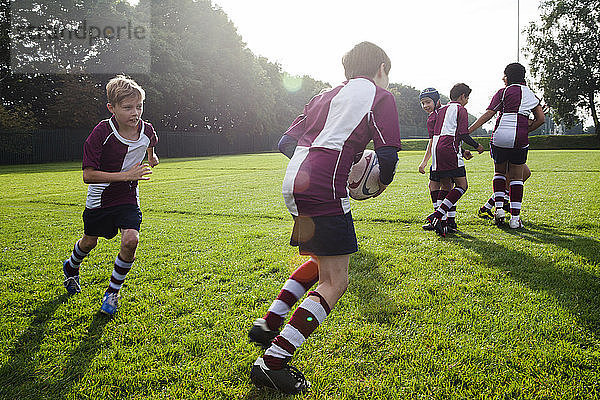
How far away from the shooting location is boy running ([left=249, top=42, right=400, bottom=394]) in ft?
Result: 7.91

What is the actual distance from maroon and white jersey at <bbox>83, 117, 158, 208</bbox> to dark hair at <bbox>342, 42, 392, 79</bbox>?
2.05 metres

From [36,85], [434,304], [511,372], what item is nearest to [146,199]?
[434,304]

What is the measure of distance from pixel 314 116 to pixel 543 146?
165 ft

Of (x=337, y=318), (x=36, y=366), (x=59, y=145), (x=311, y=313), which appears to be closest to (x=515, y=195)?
(x=337, y=318)

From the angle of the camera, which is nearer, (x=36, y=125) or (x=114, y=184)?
(x=114, y=184)

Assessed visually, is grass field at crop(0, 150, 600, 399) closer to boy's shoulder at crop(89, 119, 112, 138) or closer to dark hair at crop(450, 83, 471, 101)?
boy's shoulder at crop(89, 119, 112, 138)

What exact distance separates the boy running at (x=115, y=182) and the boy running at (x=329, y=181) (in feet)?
4.98

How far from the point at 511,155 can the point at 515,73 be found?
3.84ft

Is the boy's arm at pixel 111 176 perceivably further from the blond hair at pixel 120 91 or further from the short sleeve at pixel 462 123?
the short sleeve at pixel 462 123

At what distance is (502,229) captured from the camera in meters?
6.27

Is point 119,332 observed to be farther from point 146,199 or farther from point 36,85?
point 36,85

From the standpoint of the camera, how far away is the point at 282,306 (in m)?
2.80

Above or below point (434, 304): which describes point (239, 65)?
above

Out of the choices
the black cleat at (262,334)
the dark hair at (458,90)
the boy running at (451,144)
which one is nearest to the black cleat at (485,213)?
the boy running at (451,144)
